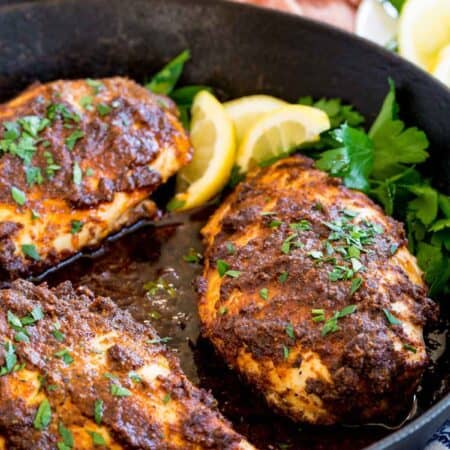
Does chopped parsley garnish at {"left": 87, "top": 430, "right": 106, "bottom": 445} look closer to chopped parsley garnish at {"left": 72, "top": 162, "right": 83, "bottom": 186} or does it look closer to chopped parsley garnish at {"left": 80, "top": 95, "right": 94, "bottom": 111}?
chopped parsley garnish at {"left": 72, "top": 162, "right": 83, "bottom": 186}

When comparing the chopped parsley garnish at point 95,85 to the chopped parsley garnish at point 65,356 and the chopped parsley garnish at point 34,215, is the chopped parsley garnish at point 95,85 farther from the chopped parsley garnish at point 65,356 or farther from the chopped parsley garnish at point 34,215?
the chopped parsley garnish at point 65,356

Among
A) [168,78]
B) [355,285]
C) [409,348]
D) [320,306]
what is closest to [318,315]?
[320,306]

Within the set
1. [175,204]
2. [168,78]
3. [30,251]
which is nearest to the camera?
[30,251]

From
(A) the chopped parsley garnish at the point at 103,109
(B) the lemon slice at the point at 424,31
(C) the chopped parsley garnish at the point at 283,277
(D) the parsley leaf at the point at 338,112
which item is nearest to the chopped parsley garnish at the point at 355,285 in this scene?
(C) the chopped parsley garnish at the point at 283,277

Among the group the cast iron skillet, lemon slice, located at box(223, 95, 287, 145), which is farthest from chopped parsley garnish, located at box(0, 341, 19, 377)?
the cast iron skillet

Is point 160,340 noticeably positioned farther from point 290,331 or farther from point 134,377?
point 290,331
